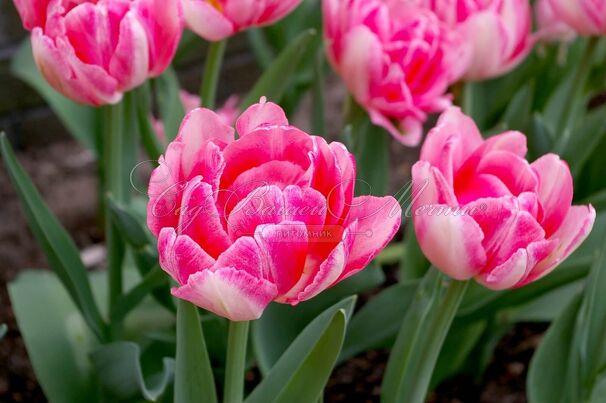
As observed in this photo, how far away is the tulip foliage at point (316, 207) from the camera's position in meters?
0.49

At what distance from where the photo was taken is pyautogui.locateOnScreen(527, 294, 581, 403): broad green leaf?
30.8 inches

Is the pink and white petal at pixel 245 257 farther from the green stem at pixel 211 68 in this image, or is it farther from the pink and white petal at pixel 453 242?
the green stem at pixel 211 68

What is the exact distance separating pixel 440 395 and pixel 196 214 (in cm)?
73

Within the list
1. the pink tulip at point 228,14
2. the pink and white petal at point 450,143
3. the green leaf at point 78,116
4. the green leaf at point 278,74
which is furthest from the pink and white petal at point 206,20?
the green leaf at point 78,116

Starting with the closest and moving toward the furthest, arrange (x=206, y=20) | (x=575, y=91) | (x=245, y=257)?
(x=245, y=257), (x=206, y=20), (x=575, y=91)

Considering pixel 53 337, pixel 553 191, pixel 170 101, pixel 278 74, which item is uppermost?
pixel 553 191

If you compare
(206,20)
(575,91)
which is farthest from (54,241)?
(575,91)

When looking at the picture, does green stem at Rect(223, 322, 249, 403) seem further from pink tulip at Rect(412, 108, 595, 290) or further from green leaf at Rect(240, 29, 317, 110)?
green leaf at Rect(240, 29, 317, 110)

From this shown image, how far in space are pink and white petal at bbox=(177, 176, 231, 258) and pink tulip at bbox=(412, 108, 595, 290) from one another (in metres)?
0.13

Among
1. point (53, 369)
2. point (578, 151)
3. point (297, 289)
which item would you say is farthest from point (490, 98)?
point (297, 289)

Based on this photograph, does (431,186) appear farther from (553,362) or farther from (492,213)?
(553,362)

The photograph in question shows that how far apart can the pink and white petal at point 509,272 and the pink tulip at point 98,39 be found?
0.92ft

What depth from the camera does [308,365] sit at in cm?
56

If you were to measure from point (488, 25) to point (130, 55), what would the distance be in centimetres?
36
